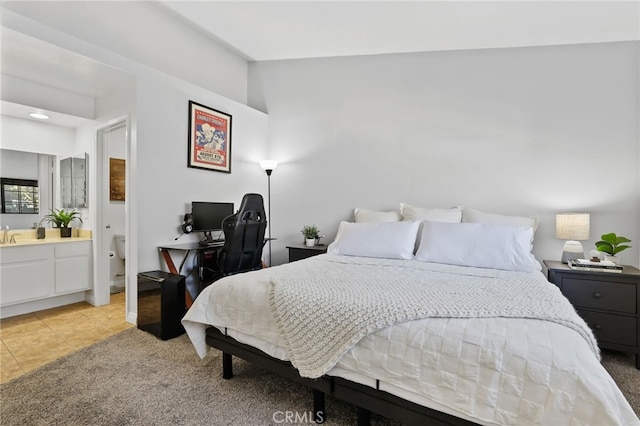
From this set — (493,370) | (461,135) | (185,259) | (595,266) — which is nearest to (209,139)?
(185,259)

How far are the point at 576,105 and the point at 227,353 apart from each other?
3.62 metres

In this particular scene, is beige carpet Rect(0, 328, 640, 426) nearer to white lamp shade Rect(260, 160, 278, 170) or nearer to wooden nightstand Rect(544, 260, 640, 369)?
wooden nightstand Rect(544, 260, 640, 369)

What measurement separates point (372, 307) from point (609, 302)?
2136mm

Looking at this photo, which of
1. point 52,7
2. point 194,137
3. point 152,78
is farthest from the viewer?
point 194,137

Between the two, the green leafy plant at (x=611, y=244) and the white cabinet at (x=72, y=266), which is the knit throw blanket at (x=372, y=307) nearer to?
the green leafy plant at (x=611, y=244)

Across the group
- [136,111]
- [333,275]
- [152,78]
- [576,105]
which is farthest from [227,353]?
[576,105]

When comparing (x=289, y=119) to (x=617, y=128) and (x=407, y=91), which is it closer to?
(x=407, y=91)

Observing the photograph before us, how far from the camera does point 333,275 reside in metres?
2.11

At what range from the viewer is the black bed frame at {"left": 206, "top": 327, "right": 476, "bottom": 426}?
130 centimetres

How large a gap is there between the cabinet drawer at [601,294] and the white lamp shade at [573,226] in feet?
1.52

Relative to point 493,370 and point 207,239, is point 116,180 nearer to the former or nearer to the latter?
point 207,239

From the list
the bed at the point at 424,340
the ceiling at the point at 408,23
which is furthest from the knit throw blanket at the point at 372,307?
the ceiling at the point at 408,23

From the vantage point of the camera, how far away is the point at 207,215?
3570 millimetres

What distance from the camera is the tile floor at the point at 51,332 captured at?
7.89ft
